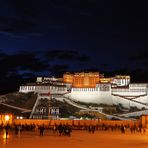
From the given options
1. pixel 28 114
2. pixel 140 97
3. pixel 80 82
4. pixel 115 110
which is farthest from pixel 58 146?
pixel 80 82

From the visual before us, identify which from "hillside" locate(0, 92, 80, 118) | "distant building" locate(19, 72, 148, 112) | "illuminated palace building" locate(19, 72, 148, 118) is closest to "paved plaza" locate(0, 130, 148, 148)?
"hillside" locate(0, 92, 80, 118)

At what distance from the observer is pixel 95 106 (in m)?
106

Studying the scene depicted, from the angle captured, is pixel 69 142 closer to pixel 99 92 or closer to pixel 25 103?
pixel 25 103

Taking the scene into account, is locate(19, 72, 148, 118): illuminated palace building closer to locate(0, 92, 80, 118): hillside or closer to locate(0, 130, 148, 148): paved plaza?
locate(0, 92, 80, 118): hillside

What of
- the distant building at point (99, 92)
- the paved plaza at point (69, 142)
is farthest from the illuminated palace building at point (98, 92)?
the paved plaza at point (69, 142)

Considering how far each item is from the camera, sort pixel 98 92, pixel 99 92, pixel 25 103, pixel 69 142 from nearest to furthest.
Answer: pixel 69 142
pixel 25 103
pixel 98 92
pixel 99 92

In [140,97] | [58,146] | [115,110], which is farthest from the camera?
Result: [140,97]

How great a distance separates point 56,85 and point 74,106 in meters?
15.6

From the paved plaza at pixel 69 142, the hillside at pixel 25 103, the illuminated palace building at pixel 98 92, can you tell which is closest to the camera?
the paved plaza at pixel 69 142

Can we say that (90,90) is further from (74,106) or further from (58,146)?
(58,146)

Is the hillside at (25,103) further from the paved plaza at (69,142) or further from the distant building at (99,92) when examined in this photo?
the paved plaza at (69,142)

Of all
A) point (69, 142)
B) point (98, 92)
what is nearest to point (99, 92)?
point (98, 92)

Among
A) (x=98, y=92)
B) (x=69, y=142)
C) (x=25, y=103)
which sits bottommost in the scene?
(x=69, y=142)

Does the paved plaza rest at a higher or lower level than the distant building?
lower
